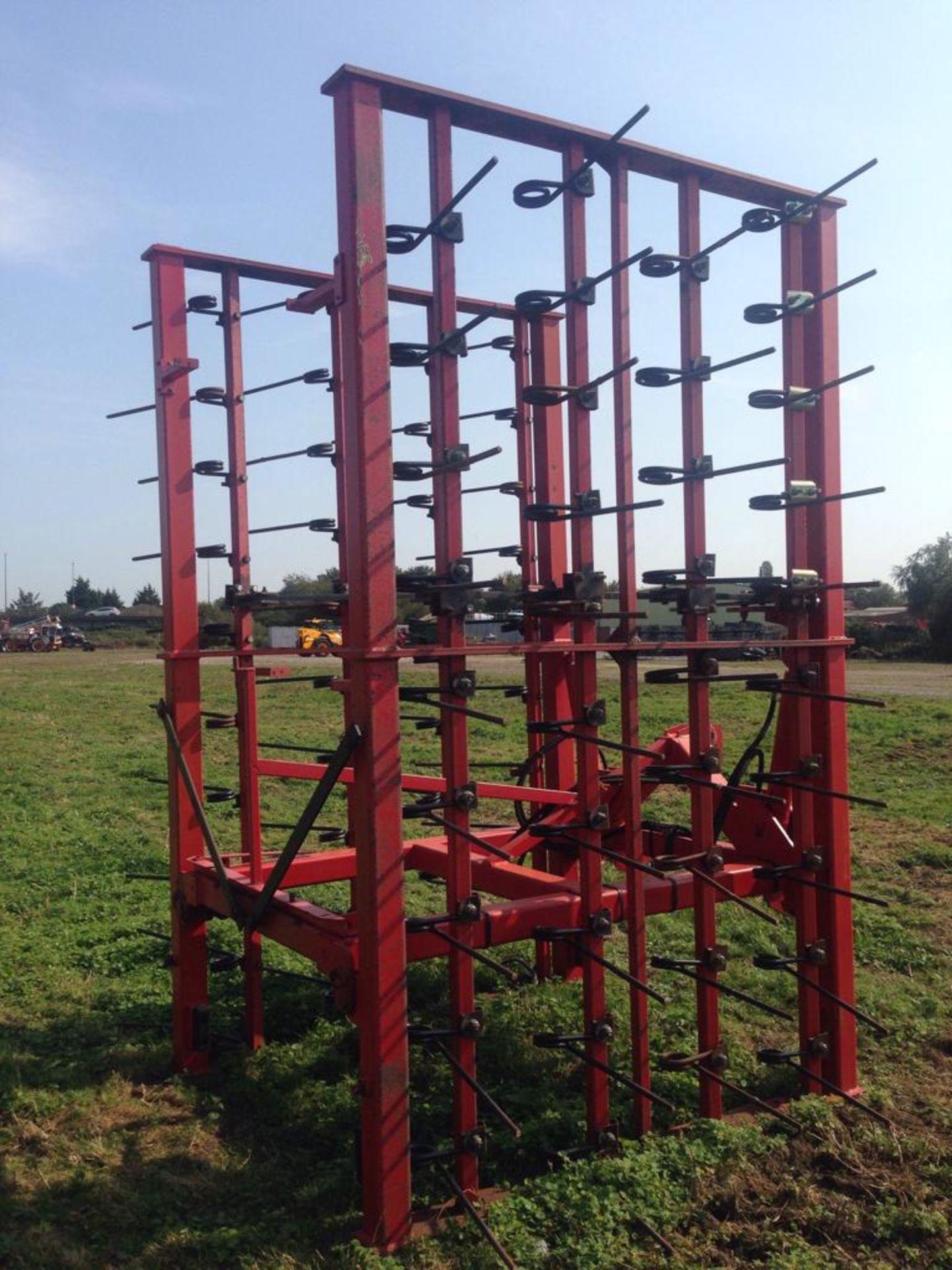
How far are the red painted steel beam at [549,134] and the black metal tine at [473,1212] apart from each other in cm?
344

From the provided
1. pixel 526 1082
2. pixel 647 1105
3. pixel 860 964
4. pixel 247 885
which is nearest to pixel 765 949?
pixel 860 964

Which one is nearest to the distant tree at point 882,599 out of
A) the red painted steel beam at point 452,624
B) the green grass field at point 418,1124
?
the green grass field at point 418,1124

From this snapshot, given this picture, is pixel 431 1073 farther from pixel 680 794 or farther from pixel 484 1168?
pixel 680 794

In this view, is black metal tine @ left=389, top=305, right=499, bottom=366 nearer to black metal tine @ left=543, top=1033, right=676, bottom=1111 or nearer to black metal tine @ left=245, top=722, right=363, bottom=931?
black metal tine @ left=245, top=722, right=363, bottom=931

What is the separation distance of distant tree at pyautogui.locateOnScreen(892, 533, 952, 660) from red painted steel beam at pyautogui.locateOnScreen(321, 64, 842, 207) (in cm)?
3215

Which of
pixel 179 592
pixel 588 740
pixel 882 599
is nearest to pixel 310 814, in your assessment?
pixel 588 740

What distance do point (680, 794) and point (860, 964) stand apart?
5.48 metres

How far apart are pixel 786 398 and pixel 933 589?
3848 centimetres

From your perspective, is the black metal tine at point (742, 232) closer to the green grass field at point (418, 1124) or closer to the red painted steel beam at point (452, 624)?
the red painted steel beam at point (452, 624)

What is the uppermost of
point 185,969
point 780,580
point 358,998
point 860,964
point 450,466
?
point 450,466

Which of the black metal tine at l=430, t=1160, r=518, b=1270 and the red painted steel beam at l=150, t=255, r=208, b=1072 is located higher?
the red painted steel beam at l=150, t=255, r=208, b=1072

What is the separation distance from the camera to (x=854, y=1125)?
4215 mm

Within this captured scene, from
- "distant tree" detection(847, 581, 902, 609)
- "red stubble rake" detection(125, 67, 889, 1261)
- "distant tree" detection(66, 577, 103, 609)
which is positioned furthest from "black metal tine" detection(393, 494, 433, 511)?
"distant tree" detection(66, 577, 103, 609)

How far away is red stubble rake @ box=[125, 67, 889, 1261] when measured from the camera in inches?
141
